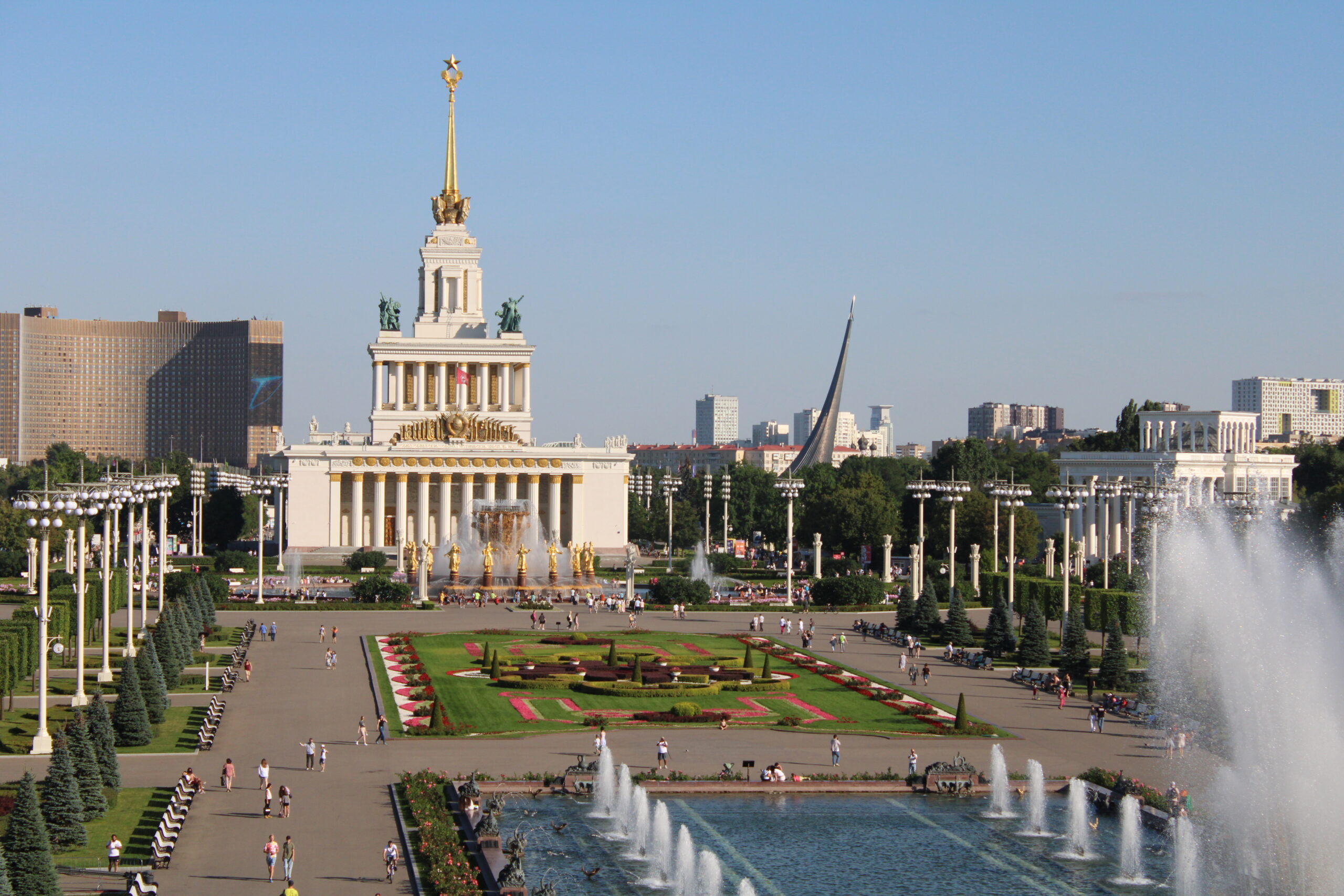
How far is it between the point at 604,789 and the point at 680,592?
4477cm

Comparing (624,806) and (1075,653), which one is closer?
(624,806)

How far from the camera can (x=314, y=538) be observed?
112688 millimetres

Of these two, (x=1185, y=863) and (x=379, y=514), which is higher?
(x=379, y=514)

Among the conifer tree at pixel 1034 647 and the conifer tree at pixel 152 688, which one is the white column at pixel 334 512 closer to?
the conifer tree at pixel 1034 647

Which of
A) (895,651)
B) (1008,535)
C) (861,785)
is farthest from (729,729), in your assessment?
(1008,535)

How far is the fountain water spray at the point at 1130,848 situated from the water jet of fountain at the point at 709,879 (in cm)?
797

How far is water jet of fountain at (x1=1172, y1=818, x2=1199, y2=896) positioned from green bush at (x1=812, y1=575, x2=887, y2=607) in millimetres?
51179

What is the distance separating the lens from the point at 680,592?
83562mm

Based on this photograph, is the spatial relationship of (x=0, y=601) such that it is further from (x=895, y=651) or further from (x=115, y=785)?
(x=115, y=785)

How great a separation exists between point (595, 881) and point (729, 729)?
16.1 m

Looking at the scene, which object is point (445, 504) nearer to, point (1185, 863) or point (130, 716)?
point (130, 716)

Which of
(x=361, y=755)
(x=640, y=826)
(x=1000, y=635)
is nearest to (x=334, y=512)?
(x=1000, y=635)

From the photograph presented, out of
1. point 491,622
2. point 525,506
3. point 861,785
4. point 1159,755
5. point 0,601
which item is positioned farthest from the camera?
point 525,506

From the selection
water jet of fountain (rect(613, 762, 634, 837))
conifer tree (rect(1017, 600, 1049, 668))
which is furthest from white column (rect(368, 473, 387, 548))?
water jet of fountain (rect(613, 762, 634, 837))
